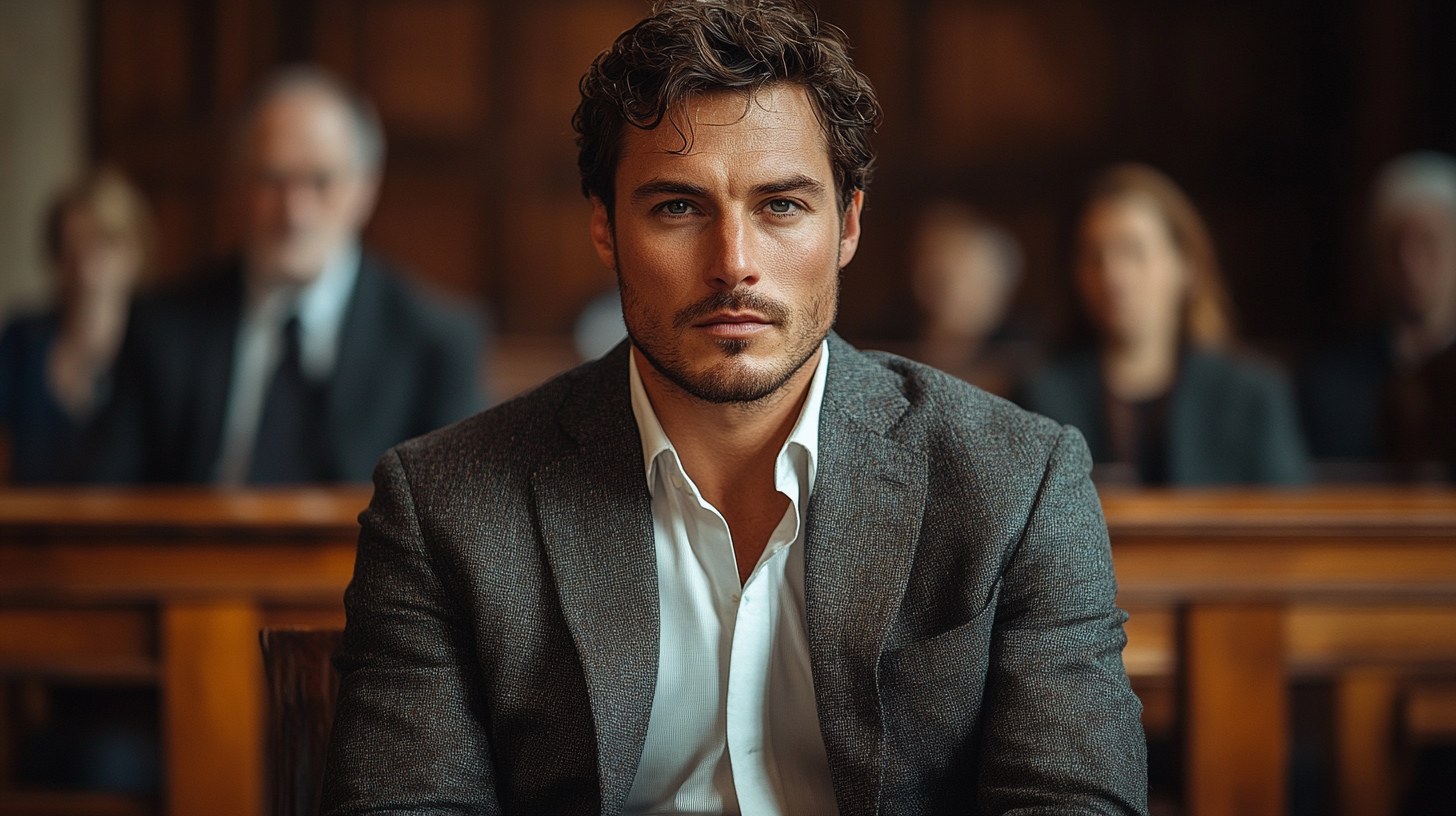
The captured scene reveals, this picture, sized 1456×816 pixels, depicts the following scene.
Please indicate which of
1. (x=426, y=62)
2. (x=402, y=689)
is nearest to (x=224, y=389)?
(x=402, y=689)

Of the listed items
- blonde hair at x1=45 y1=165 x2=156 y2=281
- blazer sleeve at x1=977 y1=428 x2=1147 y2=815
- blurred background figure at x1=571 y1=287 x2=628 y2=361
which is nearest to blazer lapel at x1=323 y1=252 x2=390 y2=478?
blazer sleeve at x1=977 y1=428 x2=1147 y2=815

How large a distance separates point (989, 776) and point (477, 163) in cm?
595

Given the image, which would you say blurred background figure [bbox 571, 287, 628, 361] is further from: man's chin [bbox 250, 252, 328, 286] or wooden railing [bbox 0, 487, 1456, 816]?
wooden railing [bbox 0, 487, 1456, 816]

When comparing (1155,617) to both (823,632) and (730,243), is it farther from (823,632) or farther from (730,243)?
(730,243)

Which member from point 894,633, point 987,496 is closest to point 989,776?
point 894,633

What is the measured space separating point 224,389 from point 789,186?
1.97m

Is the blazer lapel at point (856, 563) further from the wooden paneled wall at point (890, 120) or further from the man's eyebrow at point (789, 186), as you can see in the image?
the wooden paneled wall at point (890, 120)

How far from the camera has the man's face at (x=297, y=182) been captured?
3047mm

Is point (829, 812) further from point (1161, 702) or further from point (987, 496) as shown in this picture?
point (1161, 702)

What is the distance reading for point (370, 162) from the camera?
10.7ft

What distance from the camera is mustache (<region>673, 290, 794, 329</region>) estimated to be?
1326 mm

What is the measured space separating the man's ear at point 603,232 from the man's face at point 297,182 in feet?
5.62

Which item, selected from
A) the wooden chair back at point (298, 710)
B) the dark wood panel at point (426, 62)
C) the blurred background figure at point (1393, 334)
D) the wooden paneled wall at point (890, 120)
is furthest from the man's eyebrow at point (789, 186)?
the dark wood panel at point (426, 62)

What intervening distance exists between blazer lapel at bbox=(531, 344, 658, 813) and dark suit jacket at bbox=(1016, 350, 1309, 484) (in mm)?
1711
